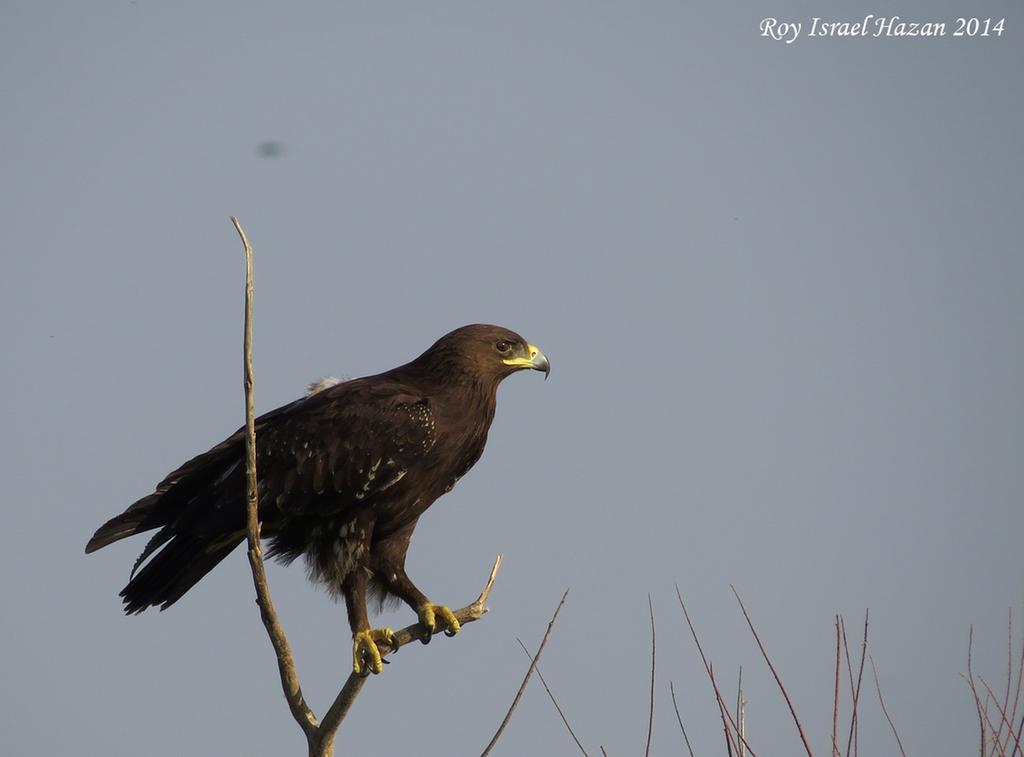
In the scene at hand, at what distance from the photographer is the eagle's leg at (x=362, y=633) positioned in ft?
20.6

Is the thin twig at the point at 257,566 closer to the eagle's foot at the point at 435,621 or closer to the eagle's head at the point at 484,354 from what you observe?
the eagle's foot at the point at 435,621

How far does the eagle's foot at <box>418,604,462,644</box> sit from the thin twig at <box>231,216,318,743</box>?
90 cm

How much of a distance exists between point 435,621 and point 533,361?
1.77 metres

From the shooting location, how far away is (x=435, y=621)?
6.62 meters

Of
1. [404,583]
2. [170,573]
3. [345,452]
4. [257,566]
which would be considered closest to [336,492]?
[345,452]

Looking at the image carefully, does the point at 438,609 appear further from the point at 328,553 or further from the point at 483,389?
the point at 483,389

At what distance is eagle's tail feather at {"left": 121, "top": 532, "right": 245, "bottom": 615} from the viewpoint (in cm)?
676

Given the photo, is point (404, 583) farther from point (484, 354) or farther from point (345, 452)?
point (484, 354)

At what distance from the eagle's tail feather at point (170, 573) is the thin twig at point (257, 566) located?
1301 mm

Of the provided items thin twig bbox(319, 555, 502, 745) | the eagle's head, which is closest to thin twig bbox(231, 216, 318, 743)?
thin twig bbox(319, 555, 502, 745)

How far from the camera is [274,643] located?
5578 millimetres

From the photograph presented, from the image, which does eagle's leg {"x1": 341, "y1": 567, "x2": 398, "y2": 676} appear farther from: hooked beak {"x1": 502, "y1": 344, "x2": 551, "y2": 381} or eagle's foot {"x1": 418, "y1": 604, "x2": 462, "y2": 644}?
hooked beak {"x1": 502, "y1": 344, "x2": 551, "y2": 381}

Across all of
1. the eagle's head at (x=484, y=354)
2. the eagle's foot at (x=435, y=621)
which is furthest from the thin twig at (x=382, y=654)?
the eagle's head at (x=484, y=354)

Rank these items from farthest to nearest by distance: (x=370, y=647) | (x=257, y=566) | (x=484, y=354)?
(x=484, y=354) < (x=370, y=647) < (x=257, y=566)
